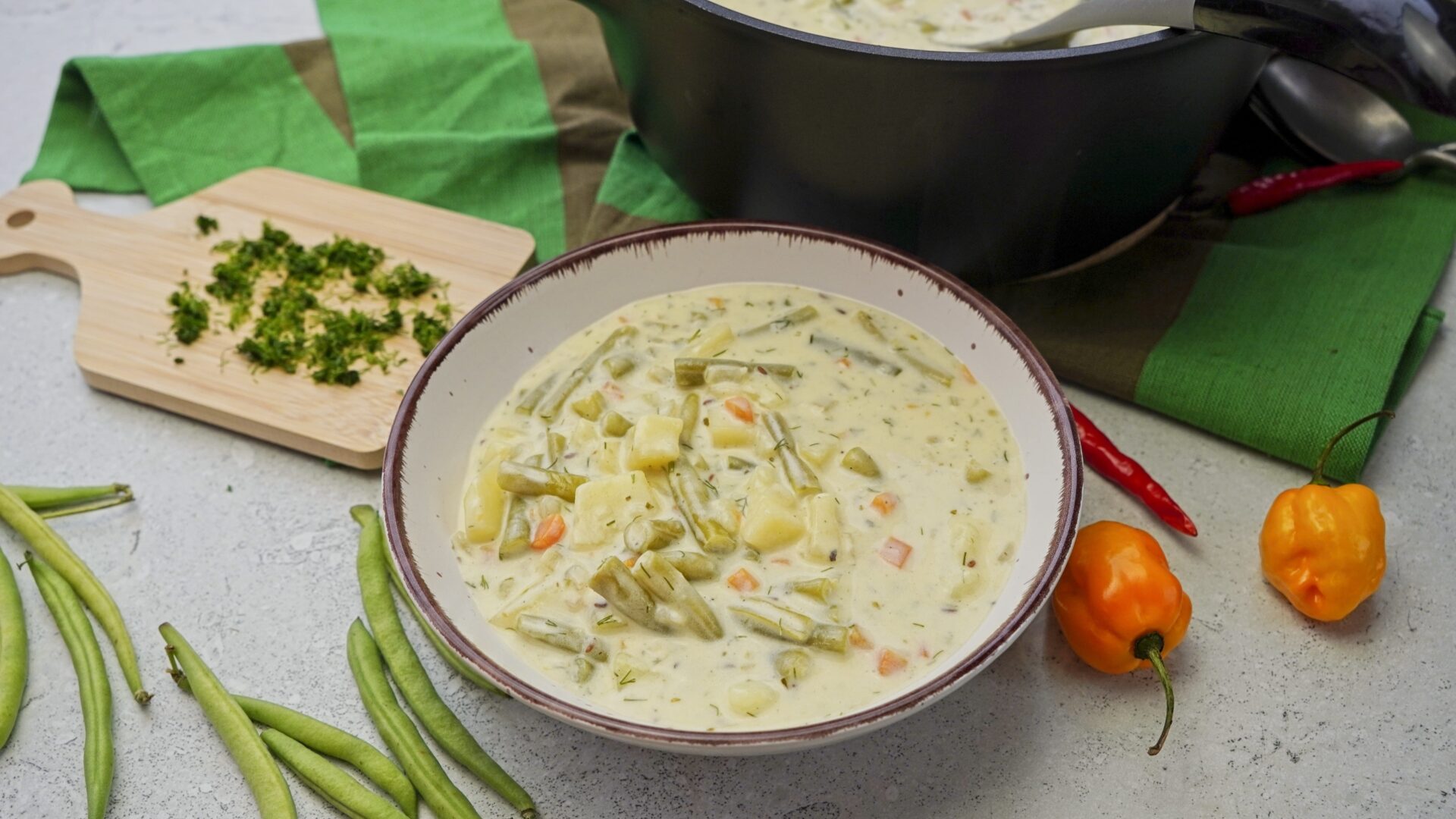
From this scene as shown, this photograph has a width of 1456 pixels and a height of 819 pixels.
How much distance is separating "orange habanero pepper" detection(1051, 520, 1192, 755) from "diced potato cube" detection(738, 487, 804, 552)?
0.52 m

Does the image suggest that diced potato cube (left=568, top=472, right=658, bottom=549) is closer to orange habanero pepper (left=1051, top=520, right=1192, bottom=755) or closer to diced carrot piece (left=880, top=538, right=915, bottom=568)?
diced carrot piece (left=880, top=538, right=915, bottom=568)

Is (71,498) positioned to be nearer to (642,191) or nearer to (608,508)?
(608,508)

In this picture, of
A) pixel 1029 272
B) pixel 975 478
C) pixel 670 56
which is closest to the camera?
pixel 975 478

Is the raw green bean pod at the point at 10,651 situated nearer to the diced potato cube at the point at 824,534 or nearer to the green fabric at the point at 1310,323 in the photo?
the diced potato cube at the point at 824,534

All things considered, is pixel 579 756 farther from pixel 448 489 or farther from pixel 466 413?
pixel 466 413

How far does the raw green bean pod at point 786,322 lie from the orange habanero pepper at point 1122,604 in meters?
0.80

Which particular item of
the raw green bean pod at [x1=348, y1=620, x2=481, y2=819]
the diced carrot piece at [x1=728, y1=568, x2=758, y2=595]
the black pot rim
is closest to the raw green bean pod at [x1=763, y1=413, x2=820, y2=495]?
the diced carrot piece at [x1=728, y1=568, x2=758, y2=595]

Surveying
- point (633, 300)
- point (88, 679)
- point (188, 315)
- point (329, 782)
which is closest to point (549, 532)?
point (329, 782)

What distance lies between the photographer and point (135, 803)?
244cm

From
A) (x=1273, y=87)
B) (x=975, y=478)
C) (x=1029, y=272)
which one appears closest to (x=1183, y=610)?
(x=975, y=478)

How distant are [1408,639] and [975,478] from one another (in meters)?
0.98

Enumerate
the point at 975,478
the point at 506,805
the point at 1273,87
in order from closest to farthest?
the point at 506,805 → the point at 975,478 → the point at 1273,87

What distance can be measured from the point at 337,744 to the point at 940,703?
120cm

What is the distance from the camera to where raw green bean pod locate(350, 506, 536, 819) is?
2410mm
